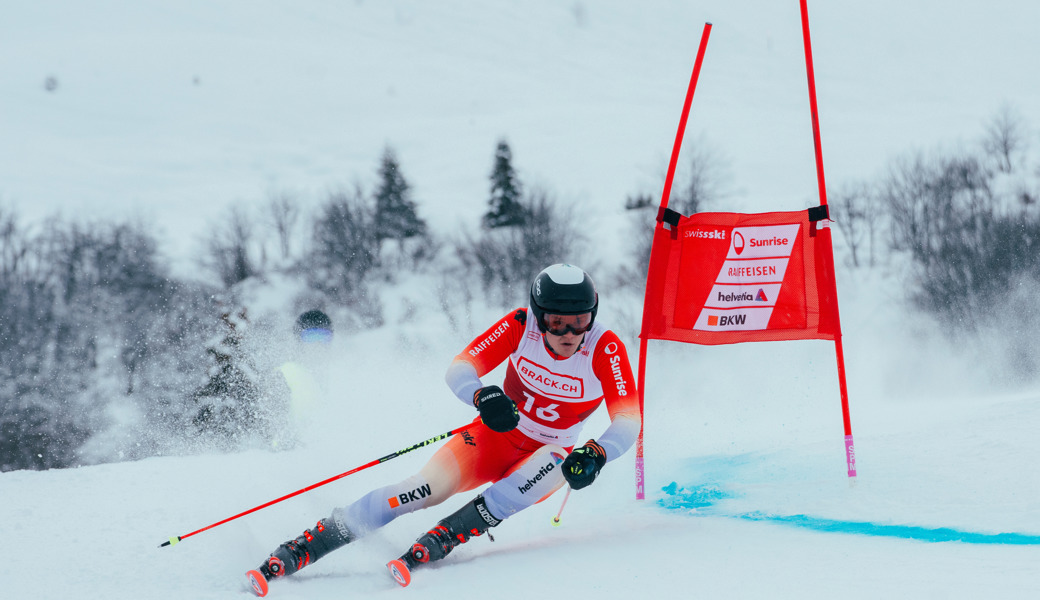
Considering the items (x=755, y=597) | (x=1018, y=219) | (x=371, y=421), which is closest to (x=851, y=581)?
(x=755, y=597)

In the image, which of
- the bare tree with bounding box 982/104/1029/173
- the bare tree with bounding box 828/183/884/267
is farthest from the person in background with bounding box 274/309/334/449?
the bare tree with bounding box 982/104/1029/173

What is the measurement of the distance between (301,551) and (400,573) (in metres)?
0.48

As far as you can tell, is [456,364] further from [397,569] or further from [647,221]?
[647,221]

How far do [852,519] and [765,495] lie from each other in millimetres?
588

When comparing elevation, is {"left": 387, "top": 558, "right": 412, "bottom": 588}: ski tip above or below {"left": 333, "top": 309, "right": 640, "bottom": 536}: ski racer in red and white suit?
below

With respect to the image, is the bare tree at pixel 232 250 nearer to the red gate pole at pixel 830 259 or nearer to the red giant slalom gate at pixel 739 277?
the red giant slalom gate at pixel 739 277

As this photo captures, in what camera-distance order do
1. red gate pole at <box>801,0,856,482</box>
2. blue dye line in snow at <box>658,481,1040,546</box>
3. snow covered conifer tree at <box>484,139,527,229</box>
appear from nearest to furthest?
blue dye line in snow at <box>658,481,1040,546</box> < red gate pole at <box>801,0,856,482</box> < snow covered conifer tree at <box>484,139,527,229</box>

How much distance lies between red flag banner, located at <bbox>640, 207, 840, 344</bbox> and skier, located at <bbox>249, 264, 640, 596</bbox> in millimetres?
800

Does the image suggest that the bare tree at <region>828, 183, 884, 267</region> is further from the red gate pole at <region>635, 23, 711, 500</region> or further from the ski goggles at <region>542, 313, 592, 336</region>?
the ski goggles at <region>542, 313, 592, 336</region>

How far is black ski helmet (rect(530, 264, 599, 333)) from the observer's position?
147 inches

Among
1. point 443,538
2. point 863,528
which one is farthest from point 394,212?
point 863,528

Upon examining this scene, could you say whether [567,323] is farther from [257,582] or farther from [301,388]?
[301,388]

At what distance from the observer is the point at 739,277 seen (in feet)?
15.4

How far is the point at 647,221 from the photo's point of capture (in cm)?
4162
